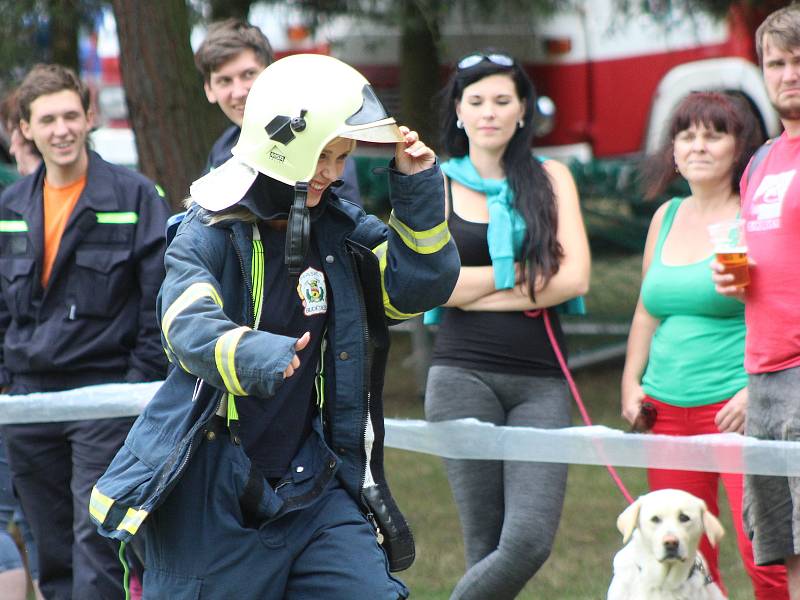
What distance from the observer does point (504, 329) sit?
4676 millimetres

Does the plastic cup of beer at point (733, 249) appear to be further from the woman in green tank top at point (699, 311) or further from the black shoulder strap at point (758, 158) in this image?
the woman in green tank top at point (699, 311)

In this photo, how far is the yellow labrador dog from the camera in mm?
3992

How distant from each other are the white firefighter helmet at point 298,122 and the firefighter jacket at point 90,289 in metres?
1.71

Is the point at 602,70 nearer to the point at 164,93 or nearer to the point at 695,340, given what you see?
the point at 164,93

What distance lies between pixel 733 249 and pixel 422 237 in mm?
1140

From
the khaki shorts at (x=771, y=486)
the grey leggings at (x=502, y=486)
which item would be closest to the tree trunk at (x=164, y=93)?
the grey leggings at (x=502, y=486)

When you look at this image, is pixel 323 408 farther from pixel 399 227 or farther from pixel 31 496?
pixel 31 496

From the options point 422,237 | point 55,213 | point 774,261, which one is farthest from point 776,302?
point 55,213

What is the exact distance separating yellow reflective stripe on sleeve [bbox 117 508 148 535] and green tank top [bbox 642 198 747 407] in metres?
2.05

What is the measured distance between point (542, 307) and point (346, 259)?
1.48m

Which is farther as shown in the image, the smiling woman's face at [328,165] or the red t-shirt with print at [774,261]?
the red t-shirt with print at [774,261]

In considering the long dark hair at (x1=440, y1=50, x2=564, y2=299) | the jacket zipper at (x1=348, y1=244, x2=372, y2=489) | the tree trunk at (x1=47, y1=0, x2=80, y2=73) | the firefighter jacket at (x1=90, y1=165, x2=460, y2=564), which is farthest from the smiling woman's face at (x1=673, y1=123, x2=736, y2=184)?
the tree trunk at (x1=47, y1=0, x2=80, y2=73)

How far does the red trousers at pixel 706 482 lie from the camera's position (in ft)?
14.0

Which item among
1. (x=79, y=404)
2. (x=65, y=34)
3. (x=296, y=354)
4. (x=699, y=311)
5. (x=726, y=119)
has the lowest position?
(x=79, y=404)
